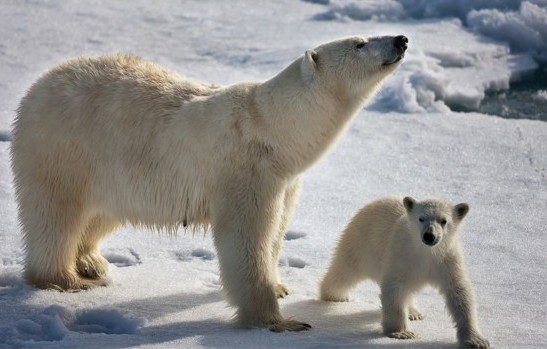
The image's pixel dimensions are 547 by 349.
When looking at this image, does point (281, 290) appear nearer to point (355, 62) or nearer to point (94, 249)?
point (94, 249)

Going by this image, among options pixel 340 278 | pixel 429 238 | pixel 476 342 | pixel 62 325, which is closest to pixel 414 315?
pixel 340 278

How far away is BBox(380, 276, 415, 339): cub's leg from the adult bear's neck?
91cm

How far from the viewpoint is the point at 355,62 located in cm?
555

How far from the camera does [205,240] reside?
23.4 ft

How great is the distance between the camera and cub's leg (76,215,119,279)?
6289 mm

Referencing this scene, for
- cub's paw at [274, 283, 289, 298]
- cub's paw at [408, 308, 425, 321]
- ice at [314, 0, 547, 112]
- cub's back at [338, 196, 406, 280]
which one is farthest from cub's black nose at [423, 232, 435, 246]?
ice at [314, 0, 547, 112]

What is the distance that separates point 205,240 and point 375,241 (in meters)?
1.72

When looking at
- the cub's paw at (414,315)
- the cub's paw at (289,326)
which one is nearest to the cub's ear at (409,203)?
the cub's paw at (414,315)

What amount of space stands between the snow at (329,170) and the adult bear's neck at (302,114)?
0.98 m

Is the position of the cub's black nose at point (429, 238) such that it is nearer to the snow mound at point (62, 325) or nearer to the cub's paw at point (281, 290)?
the cub's paw at point (281, 290)

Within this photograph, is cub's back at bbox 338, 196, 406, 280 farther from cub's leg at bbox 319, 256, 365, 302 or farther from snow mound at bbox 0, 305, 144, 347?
snow mound at bbox 0, 305, 144, 347

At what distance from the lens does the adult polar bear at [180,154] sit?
5.57 m

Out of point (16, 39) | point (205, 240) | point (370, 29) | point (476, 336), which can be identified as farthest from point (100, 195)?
point (370, 29)

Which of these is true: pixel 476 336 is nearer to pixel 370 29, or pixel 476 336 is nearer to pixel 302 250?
pixel 302 250
